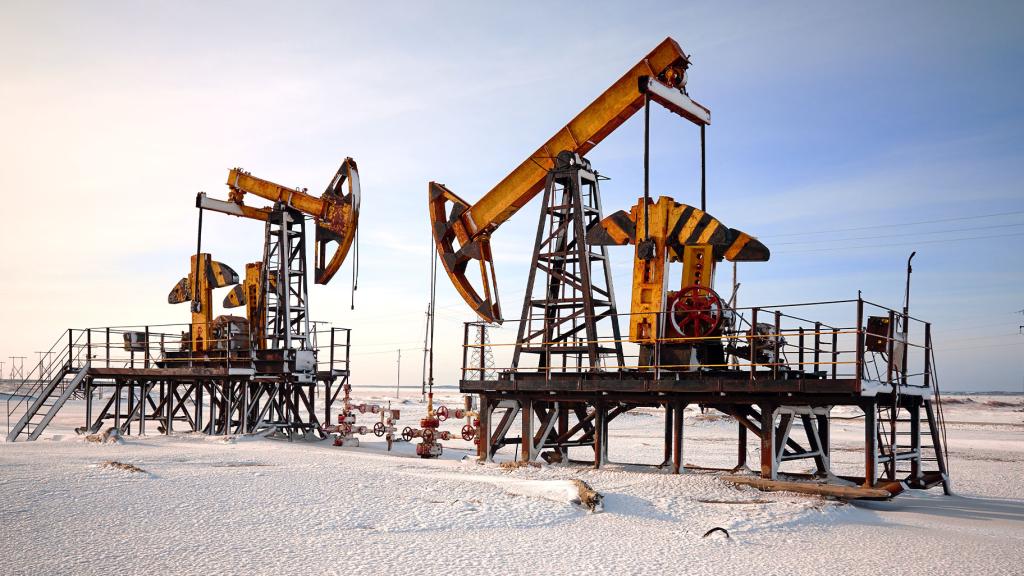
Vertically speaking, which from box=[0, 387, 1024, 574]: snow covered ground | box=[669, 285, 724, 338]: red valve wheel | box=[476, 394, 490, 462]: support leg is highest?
box=[669, 285, 724, 338]: red valve wheel

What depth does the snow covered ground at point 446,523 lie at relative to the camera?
8164 mm

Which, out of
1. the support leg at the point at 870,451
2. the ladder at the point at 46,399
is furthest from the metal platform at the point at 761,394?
the ladder at the point at 46,399

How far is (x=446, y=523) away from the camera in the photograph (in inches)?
389

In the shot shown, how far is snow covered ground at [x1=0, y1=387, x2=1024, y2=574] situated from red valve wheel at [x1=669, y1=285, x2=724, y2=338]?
7.55 ft

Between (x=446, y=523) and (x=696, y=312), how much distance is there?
19.0ft

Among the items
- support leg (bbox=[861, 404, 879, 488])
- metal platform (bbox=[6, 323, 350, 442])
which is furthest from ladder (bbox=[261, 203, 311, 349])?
support leg (bbox=[861, 404, 879, 488])

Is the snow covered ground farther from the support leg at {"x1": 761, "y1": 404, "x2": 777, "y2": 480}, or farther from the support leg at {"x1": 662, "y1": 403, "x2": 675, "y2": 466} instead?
the support leg at {"x1": 662, "y1": 403, "x2": 675, "y2": 466}

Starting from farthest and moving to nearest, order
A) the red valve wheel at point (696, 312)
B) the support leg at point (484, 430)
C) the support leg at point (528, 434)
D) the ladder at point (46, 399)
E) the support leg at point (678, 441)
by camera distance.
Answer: the ladder at point (46, 399) → the support leg at point (484, 430) → the support leg at point (528, 434) → the red valve wheel at point (696, 312) → the support leg at point (678, 441)

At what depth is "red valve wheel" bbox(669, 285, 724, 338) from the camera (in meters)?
13.7

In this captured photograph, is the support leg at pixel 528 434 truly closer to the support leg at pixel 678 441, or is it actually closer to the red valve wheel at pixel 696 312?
the support leg at pixel 678 441

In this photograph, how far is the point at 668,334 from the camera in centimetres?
1427

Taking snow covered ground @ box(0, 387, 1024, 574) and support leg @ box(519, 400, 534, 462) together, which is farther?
support leg @ box(519, 400, 534, 462)

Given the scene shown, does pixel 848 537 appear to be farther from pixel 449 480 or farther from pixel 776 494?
pixel 449 480

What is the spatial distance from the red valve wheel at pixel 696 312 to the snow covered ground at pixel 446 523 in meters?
2.30
